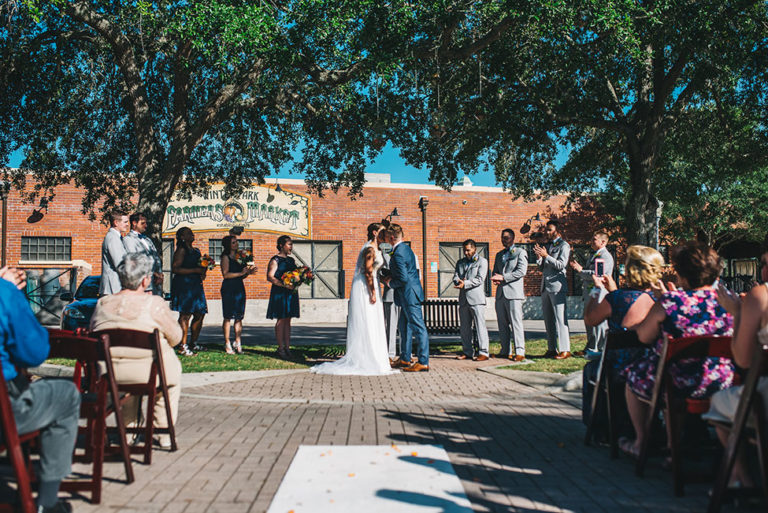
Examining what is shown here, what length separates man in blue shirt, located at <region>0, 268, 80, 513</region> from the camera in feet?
10.3

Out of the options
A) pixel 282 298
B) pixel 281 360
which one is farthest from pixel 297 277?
pixel 281 360

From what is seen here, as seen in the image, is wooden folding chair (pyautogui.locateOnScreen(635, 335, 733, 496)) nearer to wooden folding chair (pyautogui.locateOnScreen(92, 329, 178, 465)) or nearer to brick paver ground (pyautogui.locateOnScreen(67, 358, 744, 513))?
brick paver ground (pyautogui.locateOnScreen(67, 358, 744, 513))

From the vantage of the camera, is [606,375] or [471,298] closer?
[606,375]

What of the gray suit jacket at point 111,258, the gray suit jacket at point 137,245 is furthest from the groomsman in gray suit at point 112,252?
the gray suit jacket at point 137,245

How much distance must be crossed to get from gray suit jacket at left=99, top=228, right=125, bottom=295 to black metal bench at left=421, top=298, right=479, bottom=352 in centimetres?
757

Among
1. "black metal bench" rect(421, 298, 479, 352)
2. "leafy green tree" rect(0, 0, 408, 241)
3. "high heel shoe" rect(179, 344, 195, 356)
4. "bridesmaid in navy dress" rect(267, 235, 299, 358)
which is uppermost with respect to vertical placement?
"leafy green tree" rect(0, 0, 408, 241)

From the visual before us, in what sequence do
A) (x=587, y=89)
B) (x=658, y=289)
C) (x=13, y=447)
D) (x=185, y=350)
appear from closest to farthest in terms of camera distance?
(x=13, y=447)
(x=658, y=289)
(x=185, y=350)
(x=587, y=89)

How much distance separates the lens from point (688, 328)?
13.4 ft

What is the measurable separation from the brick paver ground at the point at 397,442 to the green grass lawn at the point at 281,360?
0.97 metres

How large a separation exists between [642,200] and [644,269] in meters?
9.00

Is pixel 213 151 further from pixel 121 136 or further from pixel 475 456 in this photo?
pixel 475 456

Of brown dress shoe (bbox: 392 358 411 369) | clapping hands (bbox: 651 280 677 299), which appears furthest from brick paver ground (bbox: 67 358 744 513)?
clapping hands (bbox: 651 280 677 299)

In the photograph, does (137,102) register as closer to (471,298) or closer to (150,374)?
(471,298)

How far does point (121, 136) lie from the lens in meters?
14.5
